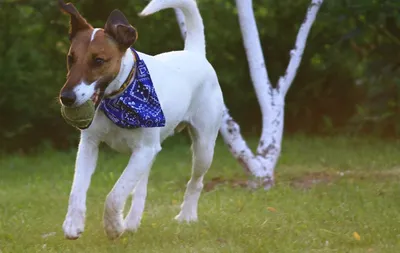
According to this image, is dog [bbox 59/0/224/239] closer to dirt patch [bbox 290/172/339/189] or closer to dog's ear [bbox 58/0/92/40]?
dog's ear [bbox 58/0/92/40]

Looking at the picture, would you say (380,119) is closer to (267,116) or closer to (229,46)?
(229,46)

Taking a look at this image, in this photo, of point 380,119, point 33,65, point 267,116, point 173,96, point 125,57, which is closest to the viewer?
point 125,57

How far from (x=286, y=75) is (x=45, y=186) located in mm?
2618

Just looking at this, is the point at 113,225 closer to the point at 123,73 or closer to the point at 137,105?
the point at 137,105

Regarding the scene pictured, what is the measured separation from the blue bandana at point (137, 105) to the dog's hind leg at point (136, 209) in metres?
0.80

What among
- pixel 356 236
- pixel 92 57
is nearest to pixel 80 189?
pixel 92 57

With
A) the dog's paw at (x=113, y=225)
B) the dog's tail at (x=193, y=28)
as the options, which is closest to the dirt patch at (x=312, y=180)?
the dog's tail at (x=193, y=28)

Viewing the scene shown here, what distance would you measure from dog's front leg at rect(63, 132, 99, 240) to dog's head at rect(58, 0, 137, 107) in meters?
0.43

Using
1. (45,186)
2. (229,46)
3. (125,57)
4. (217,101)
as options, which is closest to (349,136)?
(229,46)

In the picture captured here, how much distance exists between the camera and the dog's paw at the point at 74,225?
18.4 feet

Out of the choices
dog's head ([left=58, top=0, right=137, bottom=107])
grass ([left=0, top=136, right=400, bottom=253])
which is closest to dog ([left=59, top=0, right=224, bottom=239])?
dog's head ([left=58, top=0, right=137, bottom=107])

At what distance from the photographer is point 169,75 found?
6395 millimetres

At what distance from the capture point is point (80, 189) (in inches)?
227

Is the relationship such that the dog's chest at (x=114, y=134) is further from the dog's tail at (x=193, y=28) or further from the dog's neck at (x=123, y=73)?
the dog's tail at (x=193, y=28)
